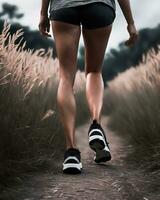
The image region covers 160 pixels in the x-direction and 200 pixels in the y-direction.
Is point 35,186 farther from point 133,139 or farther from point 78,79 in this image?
point 78,79

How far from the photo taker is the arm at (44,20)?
3.66 meters

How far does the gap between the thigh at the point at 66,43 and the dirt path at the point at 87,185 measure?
573mm

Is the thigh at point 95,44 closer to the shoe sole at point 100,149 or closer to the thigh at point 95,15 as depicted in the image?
the thigh at point 95,15

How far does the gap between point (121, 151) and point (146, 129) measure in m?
0.44

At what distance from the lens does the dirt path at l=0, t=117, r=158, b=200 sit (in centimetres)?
278

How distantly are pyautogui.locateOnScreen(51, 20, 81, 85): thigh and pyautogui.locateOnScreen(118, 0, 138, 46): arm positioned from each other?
39 centimetres

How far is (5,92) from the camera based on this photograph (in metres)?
3.28

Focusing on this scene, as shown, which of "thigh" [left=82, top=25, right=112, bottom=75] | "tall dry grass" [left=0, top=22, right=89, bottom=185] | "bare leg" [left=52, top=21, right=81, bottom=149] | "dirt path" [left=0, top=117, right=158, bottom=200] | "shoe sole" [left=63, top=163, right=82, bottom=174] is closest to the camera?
"dirt path" [left=0, top=117, right=158, bottom=200]

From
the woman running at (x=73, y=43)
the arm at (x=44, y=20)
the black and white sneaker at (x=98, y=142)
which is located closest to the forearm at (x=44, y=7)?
the arm at (x=44, y=20)

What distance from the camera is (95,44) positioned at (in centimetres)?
357

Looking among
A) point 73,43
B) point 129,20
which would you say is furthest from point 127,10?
point 73,43

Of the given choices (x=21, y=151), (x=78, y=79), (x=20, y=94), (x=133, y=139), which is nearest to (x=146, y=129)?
(x=133, y=139)

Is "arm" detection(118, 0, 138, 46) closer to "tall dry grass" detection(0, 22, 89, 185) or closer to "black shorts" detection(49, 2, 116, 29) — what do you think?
"black shorts" detection(49, 2, 116, 29)

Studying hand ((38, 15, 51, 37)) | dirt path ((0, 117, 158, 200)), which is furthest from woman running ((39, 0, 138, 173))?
hand ((38, 15, 51, 37))
